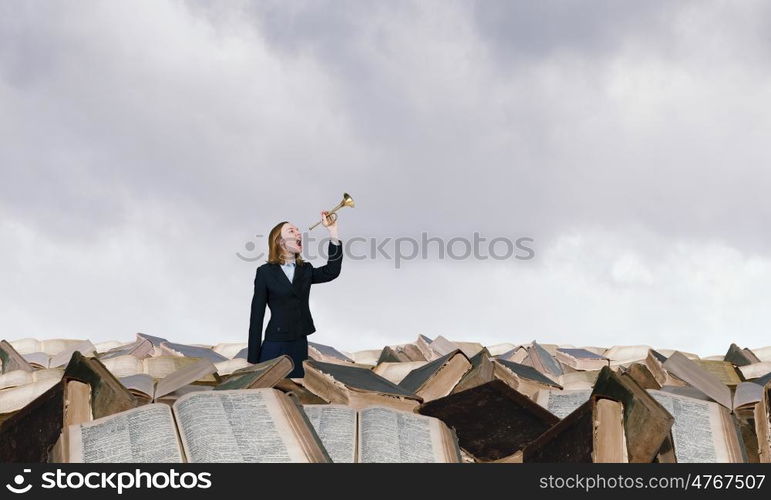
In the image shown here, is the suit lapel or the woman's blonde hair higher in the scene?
the woman's blonde hair

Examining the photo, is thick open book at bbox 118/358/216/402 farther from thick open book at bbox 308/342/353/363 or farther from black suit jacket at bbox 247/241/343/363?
thick open book at bbox 308/342/353/363

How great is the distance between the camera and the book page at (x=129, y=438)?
9.38 ft

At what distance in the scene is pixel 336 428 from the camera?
3211mm

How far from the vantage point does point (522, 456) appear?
344cm

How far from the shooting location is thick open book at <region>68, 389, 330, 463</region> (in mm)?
2842

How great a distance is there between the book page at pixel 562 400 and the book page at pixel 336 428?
2.59ft

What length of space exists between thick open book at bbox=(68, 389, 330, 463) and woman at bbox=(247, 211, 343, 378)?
2.12 metres

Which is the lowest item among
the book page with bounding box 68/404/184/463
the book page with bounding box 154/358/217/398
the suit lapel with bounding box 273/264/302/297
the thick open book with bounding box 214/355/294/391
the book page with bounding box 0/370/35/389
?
the book page with bounding box 68/404/184/463

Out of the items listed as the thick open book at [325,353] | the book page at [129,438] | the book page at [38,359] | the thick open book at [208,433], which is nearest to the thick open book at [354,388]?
the thick open book at [208,433]

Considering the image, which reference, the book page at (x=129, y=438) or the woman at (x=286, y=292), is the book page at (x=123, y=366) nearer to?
the woman at (x=286, y=292)

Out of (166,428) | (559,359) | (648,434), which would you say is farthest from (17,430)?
(559,359)

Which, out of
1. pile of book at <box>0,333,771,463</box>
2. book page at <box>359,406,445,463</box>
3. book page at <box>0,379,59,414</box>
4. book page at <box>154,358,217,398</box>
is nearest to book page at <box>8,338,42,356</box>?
pile of book at <box>0,333,771,463</box>
